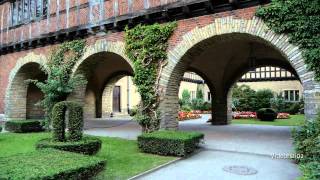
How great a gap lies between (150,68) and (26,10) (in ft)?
31.8

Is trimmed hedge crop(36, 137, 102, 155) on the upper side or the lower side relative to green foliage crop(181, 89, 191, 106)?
lower

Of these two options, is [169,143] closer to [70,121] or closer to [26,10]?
[70,121]

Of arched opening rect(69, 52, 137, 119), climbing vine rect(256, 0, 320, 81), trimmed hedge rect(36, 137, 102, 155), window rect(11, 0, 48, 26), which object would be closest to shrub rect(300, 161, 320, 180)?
climbing vine rect(256, 0, 320, 81)

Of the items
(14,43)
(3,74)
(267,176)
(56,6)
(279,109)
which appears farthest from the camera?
(279,109)

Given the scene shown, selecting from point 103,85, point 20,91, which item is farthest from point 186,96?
point 20,91

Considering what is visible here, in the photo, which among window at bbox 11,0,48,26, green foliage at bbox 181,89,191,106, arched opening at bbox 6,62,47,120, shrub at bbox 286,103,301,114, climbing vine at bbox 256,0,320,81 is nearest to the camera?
climbing vine at bbox 256,0,320,81

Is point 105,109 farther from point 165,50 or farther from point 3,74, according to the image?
point 165,50

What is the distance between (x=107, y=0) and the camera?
13.2 meters

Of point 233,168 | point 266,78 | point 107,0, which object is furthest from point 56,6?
point 266,78

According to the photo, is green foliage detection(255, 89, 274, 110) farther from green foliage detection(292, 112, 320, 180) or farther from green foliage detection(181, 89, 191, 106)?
green foliage detection(292, 112, 320, 180)

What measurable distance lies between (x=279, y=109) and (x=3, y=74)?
81.0 ft

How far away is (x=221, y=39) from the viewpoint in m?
10.6

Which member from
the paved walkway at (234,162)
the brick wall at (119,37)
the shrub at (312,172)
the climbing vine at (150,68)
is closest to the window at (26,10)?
the brick wall at (119,37)

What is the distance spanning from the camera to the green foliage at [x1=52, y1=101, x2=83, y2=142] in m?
8.48
